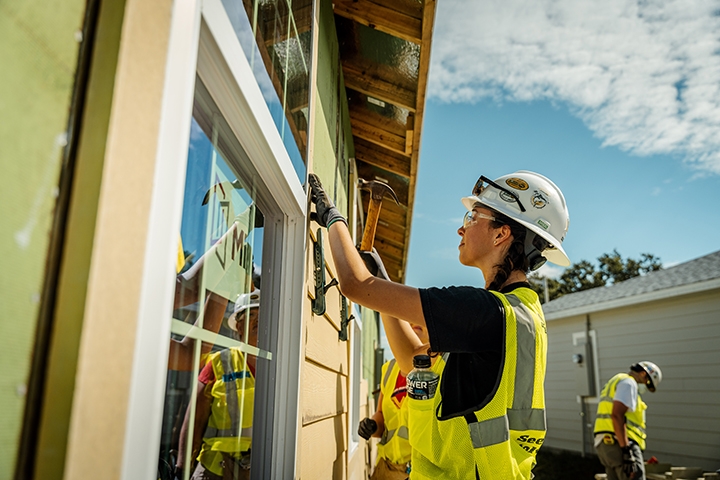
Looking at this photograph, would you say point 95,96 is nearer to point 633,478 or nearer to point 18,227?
point 18,227

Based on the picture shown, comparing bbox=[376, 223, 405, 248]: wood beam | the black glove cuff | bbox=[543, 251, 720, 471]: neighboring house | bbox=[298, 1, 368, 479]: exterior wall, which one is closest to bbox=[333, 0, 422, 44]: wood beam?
bbox=[298, 1, 368, 479]: exterior wall

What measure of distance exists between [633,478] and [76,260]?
9309 mm

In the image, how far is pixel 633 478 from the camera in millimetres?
7945

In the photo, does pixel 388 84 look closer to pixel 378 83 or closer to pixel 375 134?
pixel 378 83

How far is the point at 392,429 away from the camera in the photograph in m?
5.03

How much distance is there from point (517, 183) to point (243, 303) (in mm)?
1585

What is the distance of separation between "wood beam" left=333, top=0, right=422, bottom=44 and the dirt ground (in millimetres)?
11649

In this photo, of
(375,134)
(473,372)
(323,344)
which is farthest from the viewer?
(375,134)

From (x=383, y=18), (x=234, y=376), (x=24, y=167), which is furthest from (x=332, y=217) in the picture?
(x=383, y=18)

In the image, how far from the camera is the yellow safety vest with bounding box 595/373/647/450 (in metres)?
8.22

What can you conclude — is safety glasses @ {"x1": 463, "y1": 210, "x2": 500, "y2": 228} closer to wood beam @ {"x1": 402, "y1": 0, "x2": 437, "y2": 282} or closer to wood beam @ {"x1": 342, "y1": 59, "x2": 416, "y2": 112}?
wood beam @ {"x1": 402, "y1": 0, "x2": 437, "y2": 282}

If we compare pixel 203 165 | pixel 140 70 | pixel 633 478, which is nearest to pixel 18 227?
pixel 140 70

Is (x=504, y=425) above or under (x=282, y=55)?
under

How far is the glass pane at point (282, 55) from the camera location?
1.58 m
